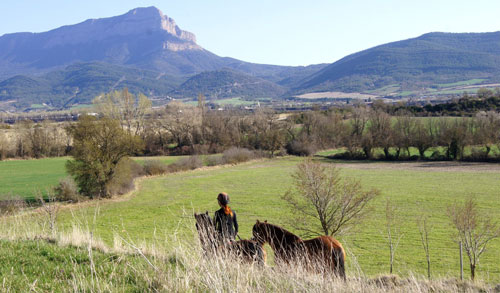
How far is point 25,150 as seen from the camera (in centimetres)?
6178

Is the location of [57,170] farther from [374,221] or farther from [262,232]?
[262,232]

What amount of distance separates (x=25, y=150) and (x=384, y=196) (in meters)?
57.1

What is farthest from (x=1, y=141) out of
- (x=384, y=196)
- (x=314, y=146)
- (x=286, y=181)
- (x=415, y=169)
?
(x=415, y=169)

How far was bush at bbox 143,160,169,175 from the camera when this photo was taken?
48753 millimetres

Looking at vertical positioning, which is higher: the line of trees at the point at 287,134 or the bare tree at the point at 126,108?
the bare tree at the point at 126,108

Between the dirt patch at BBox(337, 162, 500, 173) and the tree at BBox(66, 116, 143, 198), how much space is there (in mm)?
34152

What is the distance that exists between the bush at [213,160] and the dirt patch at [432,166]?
18.7 m

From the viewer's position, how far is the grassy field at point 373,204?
16891 millimetres

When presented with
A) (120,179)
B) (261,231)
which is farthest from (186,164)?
(261,231)

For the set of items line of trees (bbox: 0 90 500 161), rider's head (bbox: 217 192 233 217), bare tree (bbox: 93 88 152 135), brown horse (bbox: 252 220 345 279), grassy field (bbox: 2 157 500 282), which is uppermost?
bare tree (bbox: 93 88 152 135)

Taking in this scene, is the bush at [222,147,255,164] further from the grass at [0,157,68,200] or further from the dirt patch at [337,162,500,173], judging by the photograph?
the grass at [0,157,68,200]

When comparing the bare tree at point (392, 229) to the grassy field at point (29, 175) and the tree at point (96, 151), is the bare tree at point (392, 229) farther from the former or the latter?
the grassy field at point (29, 175)

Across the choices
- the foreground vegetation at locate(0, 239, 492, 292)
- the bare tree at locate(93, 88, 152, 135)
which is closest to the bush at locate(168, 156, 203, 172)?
the bare tree at locate(93, 88, 152, 135)

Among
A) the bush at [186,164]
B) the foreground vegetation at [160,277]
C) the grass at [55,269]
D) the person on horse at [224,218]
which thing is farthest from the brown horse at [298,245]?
the bush at [186,164]
